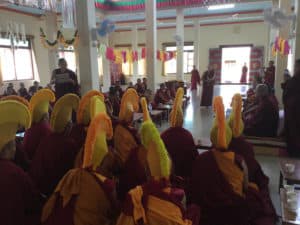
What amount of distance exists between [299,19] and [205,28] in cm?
1201

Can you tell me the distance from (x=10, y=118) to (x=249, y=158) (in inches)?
85.0

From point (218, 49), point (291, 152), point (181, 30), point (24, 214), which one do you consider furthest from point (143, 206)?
point (218, 49)

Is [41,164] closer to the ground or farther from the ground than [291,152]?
farther from the ground

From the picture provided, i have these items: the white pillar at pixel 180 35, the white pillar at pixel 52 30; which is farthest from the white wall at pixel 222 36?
the white pillar at pixel 52 30

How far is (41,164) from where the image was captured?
2162 millimetres

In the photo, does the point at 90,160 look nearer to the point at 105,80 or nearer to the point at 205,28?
the point at 105,80

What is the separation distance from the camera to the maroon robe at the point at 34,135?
2.69 meters

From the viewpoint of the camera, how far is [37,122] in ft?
8.91

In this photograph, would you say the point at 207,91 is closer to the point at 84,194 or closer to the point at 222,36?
the point at 84,194

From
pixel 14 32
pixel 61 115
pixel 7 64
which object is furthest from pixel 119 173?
pixel 7 64

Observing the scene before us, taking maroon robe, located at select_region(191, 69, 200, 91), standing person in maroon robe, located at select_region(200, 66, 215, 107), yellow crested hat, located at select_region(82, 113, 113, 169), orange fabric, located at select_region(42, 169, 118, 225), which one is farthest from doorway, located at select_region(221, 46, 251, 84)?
orange fabric, located at select_region(42, 169, 118, 225)

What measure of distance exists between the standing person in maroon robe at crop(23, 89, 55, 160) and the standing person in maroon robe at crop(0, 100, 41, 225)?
944 millimetres

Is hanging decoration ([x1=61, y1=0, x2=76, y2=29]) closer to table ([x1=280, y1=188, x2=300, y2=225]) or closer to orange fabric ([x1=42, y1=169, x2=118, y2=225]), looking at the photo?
orange fabric ([x1=42, y1=169, x2=118, y2=225])

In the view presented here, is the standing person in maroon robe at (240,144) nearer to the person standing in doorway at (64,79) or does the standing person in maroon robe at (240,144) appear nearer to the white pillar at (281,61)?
the person standing in doorway at (64,79)
